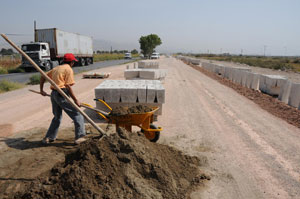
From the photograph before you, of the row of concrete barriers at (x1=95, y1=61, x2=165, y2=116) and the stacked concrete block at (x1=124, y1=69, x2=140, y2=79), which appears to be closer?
the row of concrete barriers at (x1=95, y1=61, x2=165, y2=116)

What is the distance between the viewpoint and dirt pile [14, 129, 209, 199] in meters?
2.73

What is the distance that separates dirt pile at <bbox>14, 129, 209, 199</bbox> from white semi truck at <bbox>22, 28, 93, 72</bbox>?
62.3 ft

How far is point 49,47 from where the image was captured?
21625 mm

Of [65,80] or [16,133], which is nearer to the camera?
[65,80]

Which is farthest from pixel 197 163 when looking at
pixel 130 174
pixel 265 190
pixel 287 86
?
pixel 287 86

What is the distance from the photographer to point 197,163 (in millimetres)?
3922

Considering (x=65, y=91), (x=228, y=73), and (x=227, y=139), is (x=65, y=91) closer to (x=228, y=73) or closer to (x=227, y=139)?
(x=227, y=139)

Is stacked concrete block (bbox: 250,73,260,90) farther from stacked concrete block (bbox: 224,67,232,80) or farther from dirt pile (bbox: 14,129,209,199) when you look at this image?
dirt pile (bbox: 14,129,209,199)

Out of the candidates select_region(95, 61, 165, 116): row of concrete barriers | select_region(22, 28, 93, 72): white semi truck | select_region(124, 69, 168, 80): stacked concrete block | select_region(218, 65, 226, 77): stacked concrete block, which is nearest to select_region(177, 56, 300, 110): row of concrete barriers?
select_region(218, 65, 226, 77): stacked concrete block

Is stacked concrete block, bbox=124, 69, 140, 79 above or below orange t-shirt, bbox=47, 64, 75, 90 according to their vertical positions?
below

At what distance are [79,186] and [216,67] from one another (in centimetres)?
2271

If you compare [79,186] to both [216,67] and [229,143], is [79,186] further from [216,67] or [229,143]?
[216,67]

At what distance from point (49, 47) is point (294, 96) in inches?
848

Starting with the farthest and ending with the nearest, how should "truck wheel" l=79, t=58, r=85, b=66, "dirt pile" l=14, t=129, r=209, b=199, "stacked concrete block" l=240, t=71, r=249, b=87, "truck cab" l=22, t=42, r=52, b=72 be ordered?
"truck wheel" l=79, t=58, r=85, b=66 < "truck cab" l=22, t=42, r=52, b=72 < "stacked concrete block" l=240, t=71, r=249, b=87 < "dirt pile" l=14, t=129, r=209, b=199
